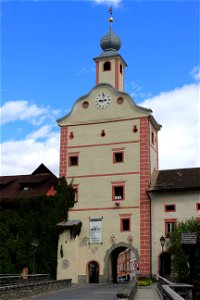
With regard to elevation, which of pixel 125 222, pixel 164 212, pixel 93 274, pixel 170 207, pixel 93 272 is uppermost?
pixel 170 207

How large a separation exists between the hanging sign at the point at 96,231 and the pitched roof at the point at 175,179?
5.49m

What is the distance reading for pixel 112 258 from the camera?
44.3 metres

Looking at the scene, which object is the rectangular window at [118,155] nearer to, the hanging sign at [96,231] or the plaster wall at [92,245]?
the plaster wall at [92,245]

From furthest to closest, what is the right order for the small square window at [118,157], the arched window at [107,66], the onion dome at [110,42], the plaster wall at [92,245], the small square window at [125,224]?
the onion dome at [110,42], the arched window at [107,66], the small square window at [118,157], the small square window at [125,224], the plaster wall at [92,245]

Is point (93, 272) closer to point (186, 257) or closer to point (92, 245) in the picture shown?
point (92, 245)

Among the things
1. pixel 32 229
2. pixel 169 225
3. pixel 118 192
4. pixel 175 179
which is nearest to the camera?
pixel 169 225

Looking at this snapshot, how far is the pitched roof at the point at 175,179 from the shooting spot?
4275cm

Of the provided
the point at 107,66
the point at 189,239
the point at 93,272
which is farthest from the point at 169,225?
the point at 189,239

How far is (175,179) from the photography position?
145 feet

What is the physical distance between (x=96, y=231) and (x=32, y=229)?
587 cm

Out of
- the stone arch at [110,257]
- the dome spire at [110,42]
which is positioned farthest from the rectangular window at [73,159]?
the dome spire at [110,42]

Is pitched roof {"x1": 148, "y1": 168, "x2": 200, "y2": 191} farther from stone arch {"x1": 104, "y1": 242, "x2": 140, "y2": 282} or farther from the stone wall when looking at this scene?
the stone wall

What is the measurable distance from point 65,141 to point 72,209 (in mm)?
6796

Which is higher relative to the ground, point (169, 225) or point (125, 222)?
point (125, 222)
